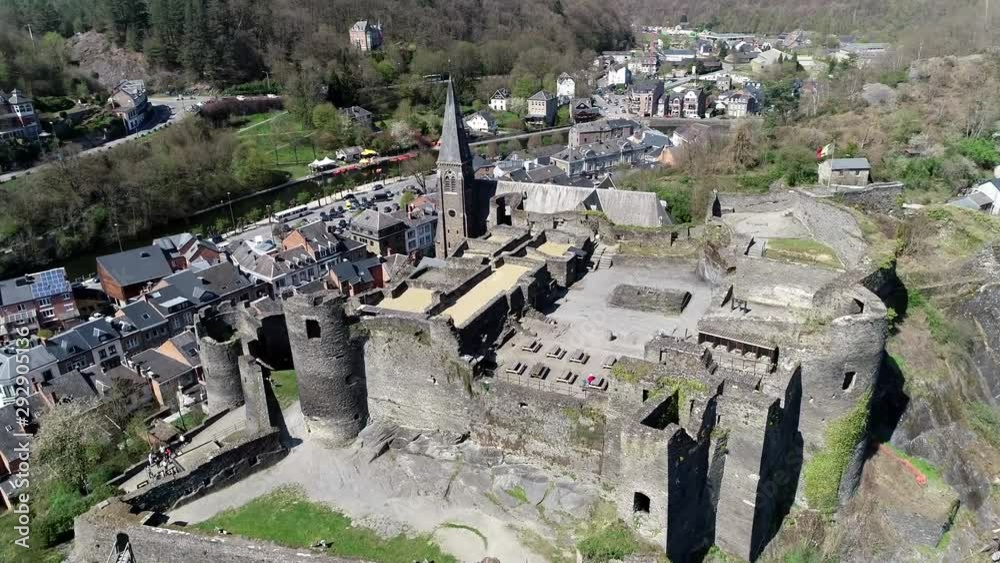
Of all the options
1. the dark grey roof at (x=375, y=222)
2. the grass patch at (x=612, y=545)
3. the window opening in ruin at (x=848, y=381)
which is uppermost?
the window opening in ruin at (x=848, y=381)

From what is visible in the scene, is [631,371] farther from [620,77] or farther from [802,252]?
[620,77]

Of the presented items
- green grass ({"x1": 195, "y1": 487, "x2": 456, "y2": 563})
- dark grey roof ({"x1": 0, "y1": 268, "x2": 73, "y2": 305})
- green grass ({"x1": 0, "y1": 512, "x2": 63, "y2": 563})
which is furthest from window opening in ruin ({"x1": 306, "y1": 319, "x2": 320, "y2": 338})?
dark grey roof ({"x1": 0, "y1": 268, "x2": 73, "y2": 305})

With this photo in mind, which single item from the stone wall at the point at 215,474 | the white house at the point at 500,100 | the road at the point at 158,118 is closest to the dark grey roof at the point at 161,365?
the stone wall at the point at 215,474

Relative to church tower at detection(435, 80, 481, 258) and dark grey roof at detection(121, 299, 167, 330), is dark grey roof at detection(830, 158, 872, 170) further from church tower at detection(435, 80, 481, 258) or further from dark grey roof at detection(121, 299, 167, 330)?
dark grey roof at detection(121, 299, 167, 330)

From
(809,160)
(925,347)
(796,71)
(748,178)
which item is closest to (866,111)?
(809,160)

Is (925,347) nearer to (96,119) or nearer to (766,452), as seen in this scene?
(766,452)

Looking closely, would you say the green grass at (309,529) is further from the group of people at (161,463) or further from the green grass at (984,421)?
the green grass at (984,421)
